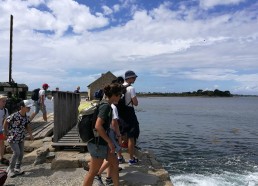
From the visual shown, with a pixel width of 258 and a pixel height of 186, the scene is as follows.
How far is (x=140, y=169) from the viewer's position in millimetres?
6543

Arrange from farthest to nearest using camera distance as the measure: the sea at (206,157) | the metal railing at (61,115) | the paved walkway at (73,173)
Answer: the sea at (206,157), the metal railing at (61,115), the paved walkway at (73,173)

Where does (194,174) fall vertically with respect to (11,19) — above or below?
below

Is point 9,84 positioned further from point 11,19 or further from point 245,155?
point 245,155

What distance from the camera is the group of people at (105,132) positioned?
186 inches

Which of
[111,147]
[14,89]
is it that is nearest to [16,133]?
[111,147]

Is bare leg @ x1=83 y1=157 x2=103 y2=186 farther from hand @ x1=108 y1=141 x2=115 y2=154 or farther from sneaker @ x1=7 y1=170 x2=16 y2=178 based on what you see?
sneaker @ x1=7 y1=170 x2=16 y2=178

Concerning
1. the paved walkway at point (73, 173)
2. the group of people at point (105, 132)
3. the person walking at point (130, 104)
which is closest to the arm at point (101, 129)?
the group of people at point (105, 132)

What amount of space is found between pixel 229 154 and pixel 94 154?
41.9ft

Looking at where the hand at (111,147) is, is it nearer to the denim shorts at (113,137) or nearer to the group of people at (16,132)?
the denim shorts at (113,137)

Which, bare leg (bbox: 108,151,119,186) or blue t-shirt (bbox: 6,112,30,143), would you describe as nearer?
bare leg (bbox: 108,151,119,186)

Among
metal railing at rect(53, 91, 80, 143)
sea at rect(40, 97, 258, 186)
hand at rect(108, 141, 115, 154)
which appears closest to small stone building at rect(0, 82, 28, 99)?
sea at rect(40, 97, 258, 186)

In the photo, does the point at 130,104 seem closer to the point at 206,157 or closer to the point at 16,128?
the point at 16,128

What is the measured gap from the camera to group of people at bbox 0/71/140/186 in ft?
15.5

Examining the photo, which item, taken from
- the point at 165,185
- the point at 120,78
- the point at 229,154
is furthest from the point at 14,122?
the point at 229,154
